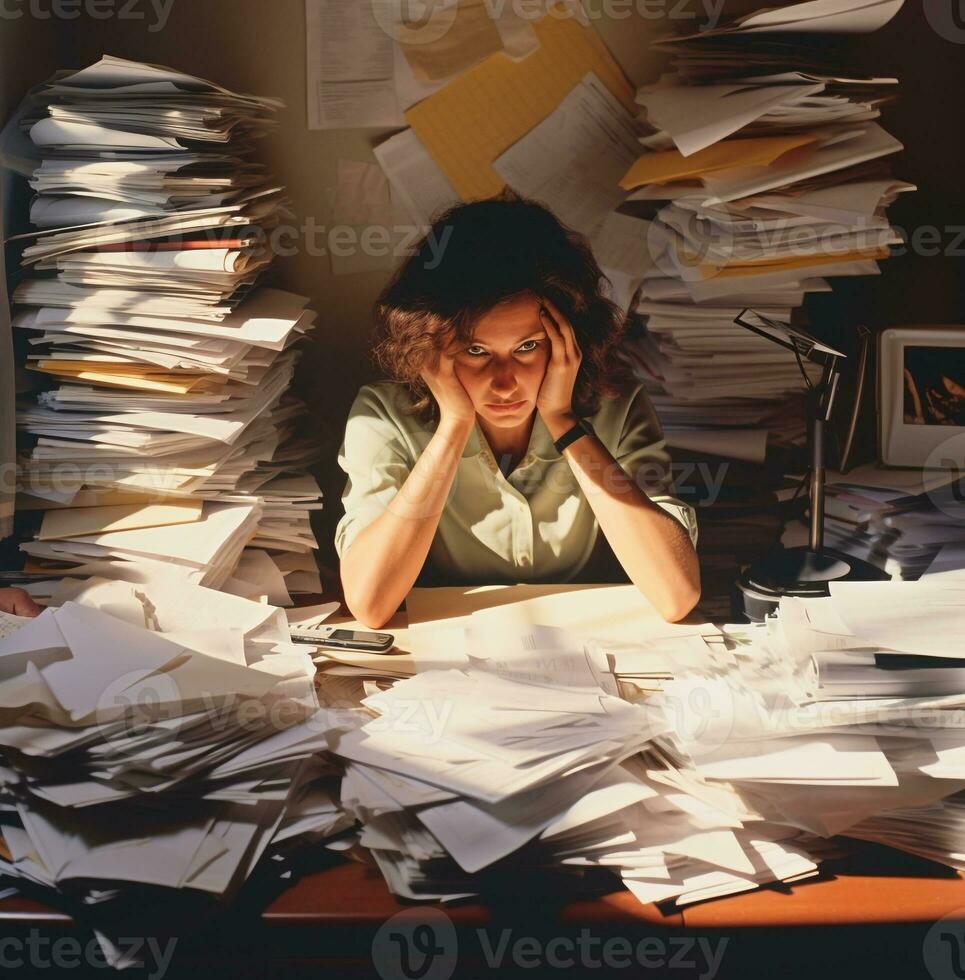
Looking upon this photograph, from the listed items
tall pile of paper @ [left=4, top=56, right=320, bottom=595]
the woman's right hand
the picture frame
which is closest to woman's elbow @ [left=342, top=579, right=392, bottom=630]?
tall pile of paper @ [left=4, top=56, right=320, bottom=595]

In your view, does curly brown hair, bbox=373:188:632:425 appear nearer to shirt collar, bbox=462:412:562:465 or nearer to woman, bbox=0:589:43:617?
shirt collar, bbox=462:412:562:465

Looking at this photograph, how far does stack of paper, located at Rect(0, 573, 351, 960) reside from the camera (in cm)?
95

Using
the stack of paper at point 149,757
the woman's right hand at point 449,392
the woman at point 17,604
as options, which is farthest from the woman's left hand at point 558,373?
the woman at point 17,604

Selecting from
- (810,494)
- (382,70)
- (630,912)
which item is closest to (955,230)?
→ (810,494)

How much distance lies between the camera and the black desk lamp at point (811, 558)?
1.50m

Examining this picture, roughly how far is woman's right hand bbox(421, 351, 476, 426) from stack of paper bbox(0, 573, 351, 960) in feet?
1.61

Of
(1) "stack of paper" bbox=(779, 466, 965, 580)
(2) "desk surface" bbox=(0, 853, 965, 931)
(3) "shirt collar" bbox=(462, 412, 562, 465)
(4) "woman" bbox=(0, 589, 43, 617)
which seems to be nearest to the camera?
(2) "desk surface" bbox=(0, 853, 965, 931)

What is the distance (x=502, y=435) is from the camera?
179 cm

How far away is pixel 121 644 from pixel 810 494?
3.13 ft

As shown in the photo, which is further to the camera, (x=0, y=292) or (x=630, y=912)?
(x=0, y=292)

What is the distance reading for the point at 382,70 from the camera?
73.4 inches

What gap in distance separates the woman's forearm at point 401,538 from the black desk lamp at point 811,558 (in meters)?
0.46

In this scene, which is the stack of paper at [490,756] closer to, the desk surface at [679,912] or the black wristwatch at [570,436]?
the desk surface at [679,912]

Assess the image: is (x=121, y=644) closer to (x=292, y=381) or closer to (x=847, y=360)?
(x=292, y=381)
